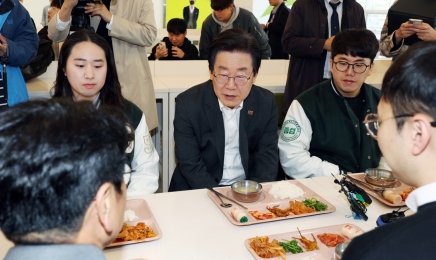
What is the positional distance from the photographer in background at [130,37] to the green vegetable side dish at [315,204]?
1.47 m

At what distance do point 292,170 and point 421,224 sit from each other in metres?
1.23

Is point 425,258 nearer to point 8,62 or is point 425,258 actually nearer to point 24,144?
point 24,144

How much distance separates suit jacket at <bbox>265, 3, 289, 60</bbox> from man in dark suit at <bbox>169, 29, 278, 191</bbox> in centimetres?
277

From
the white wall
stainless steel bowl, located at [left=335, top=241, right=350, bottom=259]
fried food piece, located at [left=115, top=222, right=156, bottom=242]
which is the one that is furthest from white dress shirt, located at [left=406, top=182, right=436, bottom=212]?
the white wall

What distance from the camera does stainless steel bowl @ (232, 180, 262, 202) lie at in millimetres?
1491

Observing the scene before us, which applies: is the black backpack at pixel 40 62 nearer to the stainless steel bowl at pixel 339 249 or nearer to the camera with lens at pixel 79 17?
the camera with lens at pixel 79 17

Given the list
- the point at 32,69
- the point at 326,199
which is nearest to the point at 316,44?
the point at 326,199

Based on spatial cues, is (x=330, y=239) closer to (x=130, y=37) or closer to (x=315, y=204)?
(x=315, y=204)

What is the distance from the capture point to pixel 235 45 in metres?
1.83

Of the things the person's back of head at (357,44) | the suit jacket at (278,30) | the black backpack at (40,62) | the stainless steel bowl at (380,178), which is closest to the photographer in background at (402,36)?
the person's back of head at (357,44)

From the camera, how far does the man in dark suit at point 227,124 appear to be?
72.5 inches

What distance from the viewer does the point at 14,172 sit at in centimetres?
62

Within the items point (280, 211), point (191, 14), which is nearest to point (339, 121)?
point (280, 211)

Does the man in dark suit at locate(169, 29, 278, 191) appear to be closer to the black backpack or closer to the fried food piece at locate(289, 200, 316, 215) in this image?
the fried food piece at locate(289, 200, 316, 215)
